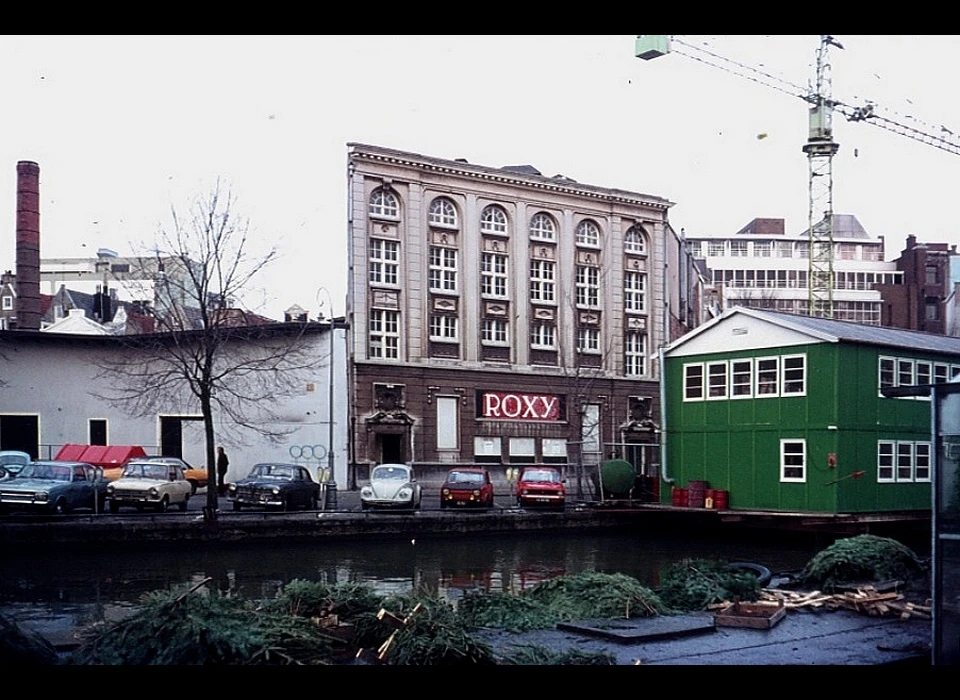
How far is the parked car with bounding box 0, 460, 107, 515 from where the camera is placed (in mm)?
26031

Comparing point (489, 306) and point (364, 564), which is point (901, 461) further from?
point (489, 306)

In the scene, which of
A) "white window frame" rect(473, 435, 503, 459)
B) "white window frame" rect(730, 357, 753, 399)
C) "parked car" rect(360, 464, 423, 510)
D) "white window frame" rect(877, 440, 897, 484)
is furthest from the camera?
"white window frame" rect(473, 435, 503, 459)

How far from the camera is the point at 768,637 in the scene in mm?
12109

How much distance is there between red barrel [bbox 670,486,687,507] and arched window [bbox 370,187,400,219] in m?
18.0

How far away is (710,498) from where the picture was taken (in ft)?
100

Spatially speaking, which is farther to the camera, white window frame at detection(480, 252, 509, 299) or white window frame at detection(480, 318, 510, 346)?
white window frame at detection(480, 318, 510, 346)

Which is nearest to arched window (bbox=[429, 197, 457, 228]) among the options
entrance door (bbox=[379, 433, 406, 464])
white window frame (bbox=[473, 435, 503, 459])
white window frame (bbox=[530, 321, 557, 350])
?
white window frame (bbox=[530, 321, 557, 350])

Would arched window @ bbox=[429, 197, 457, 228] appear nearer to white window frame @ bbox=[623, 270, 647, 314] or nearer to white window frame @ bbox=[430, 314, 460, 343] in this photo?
white window frame @ bbox=[430, 314, 460, 343]

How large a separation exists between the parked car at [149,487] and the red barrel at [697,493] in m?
14.1

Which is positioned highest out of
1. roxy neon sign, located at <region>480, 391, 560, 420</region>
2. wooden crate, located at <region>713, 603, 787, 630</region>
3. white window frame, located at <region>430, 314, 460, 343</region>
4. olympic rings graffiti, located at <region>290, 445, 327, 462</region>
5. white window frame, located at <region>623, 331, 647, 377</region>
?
white window frame, located at <region>430, 314, 460, 343</region>

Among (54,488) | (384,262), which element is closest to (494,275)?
(384,262)

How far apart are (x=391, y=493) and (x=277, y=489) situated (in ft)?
10.8

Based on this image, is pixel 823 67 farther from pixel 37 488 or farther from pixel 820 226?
pixel 37 488

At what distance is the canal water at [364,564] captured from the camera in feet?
63.8
